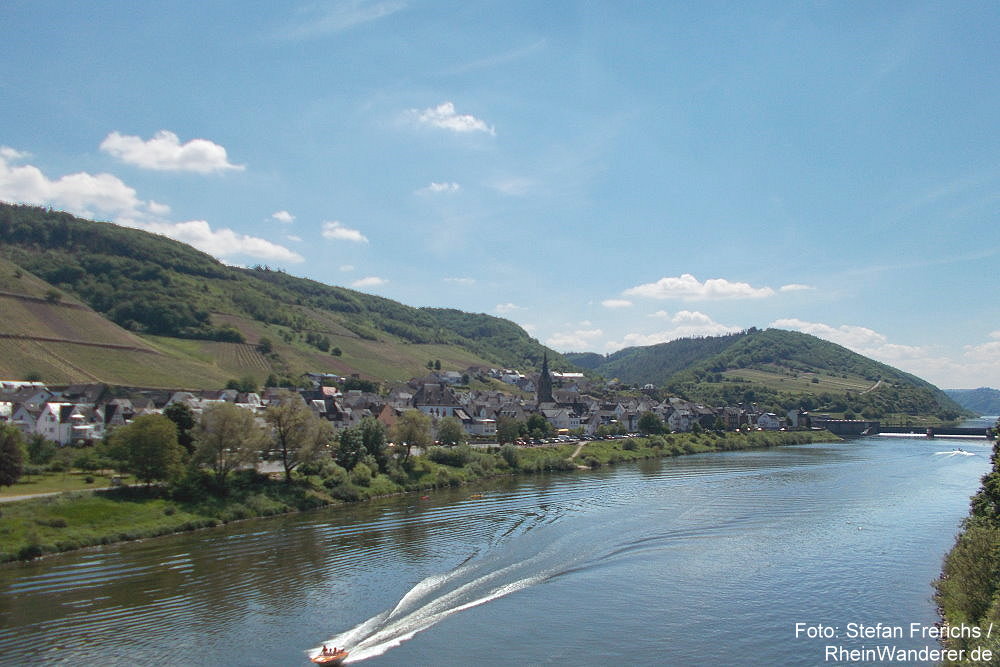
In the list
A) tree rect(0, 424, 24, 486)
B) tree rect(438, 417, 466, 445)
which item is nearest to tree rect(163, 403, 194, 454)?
tree rect(0, 424, 24, 486)

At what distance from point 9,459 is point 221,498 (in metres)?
11.0

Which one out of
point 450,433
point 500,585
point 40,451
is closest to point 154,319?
point 450,433

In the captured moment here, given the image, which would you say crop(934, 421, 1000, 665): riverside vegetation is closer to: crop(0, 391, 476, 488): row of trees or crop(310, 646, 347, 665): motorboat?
crop(310, 646, 347, 665): motorboat

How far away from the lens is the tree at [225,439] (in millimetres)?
40625

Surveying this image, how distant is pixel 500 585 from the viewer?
26.0m

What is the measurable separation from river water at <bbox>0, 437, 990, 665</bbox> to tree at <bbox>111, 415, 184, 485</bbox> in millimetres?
5543

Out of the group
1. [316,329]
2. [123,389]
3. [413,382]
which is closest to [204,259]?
[316,329]

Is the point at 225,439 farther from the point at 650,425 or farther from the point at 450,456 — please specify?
the point at 650,425

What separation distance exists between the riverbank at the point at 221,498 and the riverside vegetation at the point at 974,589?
113ft

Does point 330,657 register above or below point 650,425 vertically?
below

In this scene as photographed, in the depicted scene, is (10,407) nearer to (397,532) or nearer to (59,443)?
(59,443)

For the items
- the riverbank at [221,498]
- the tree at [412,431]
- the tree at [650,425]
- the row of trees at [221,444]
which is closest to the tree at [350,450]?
the row of trees at [221,444]

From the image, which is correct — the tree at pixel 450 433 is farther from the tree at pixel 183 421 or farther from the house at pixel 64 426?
the house at pixel 64 426

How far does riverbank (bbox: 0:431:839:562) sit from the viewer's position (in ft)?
103
